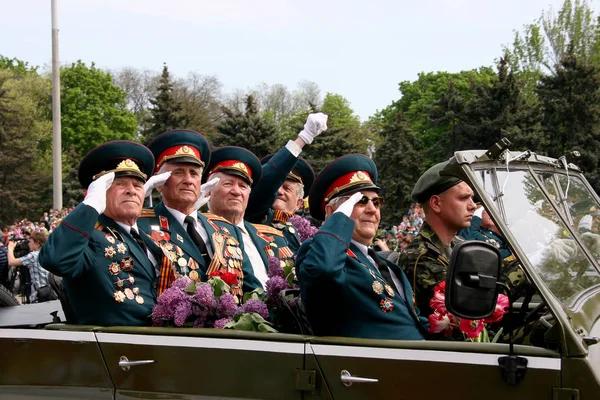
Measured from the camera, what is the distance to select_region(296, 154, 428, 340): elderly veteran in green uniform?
375 centimetres

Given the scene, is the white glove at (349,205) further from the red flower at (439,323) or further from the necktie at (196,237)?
the necktie at (196,237)

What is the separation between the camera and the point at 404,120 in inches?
1538

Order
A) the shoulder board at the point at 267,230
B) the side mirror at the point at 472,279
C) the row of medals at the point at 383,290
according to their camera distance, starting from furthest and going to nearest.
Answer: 1. the shoulder board at the point at 267,230
2. the row of medals at the point at 383,290
3. the side mirror at the point at 472,279

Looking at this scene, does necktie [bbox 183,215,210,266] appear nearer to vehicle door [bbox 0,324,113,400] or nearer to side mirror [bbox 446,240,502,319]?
vehicle door [bbox 0,324,113,400]

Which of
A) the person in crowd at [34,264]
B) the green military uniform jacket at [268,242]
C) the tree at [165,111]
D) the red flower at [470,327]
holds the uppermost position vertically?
the red flower at [470,327]

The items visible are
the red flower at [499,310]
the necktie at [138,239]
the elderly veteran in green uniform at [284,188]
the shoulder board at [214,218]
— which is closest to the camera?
the red flower at [499,310]

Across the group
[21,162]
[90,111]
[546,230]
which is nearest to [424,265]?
[546,230]

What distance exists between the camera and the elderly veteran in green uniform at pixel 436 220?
4.27 m

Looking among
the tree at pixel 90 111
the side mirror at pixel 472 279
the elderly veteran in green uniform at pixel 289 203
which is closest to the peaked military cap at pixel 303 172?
the elderly veteran in green uniform at pixel 289 203

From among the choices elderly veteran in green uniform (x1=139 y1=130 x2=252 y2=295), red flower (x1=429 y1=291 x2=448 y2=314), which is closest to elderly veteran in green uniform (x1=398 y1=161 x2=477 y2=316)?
red flower (x1=429 y1=291 x2=448 y2=314)

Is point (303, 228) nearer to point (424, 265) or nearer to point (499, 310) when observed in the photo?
point (424, 265)

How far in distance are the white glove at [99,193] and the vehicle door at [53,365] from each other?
0.65 meters

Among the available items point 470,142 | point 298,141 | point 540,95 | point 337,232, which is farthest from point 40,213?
point 337,232

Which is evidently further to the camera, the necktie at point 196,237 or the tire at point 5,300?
the necktie at point 196,237
